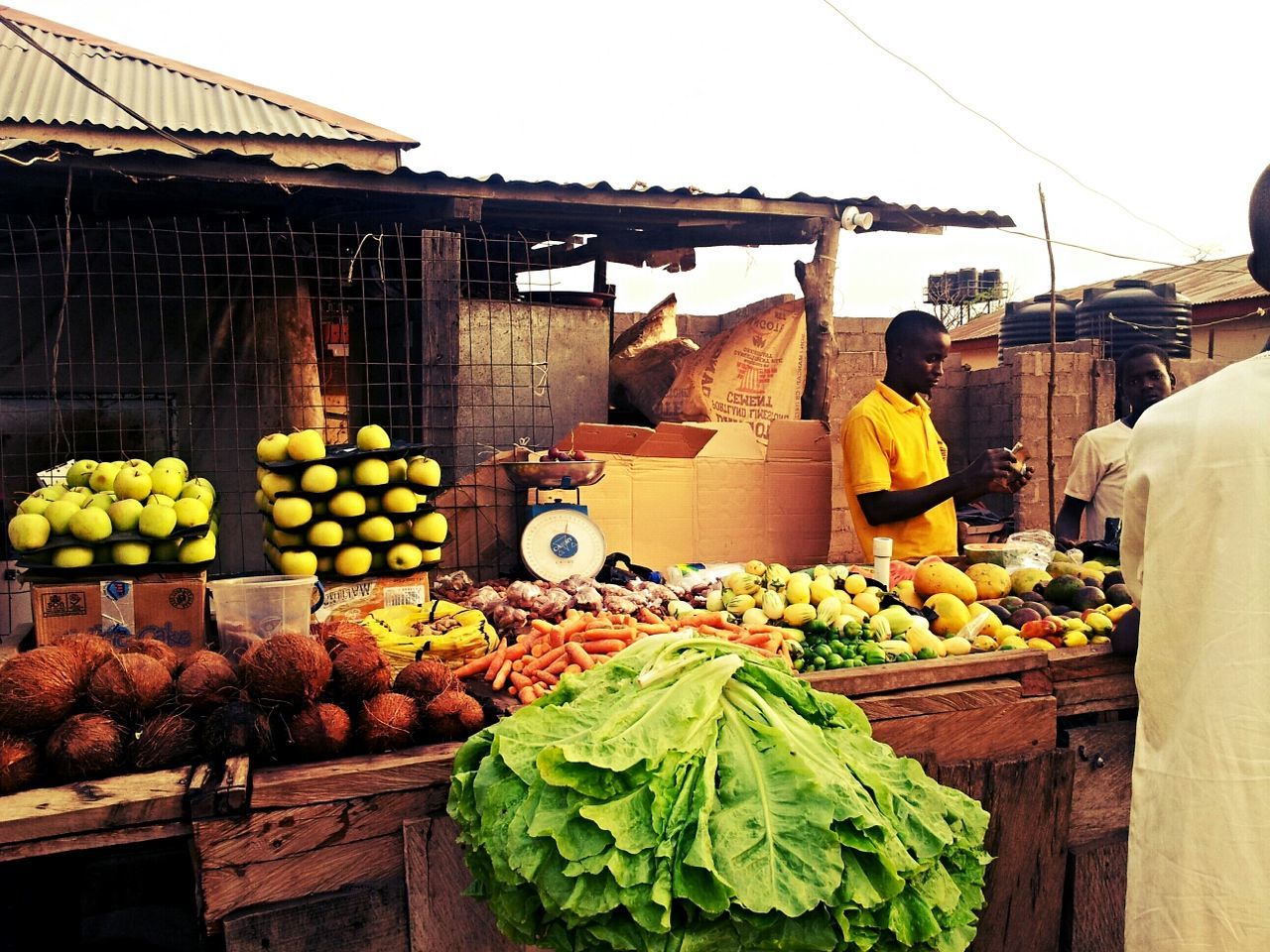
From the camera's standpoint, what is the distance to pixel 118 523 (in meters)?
3.23

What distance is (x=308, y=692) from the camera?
2262 mm

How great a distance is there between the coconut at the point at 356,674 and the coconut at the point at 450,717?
151 mm

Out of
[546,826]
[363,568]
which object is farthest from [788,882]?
[363,568]

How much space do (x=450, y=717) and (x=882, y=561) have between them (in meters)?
2.14

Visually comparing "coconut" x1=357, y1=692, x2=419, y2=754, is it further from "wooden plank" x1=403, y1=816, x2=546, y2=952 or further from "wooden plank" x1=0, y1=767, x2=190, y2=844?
"wooden plank" x1=0, y1=767, x2=190, y2=844

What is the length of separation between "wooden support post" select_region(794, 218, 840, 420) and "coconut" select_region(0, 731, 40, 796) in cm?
532

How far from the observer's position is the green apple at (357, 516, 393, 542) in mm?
3873

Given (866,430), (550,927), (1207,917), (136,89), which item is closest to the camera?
(550,927)

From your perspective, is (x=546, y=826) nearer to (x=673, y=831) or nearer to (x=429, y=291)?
(x=673, y=831)

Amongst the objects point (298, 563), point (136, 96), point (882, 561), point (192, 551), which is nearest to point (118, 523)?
point (192, 551)

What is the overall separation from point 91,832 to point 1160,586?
252cm

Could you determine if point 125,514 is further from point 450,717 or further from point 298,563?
point 450,717

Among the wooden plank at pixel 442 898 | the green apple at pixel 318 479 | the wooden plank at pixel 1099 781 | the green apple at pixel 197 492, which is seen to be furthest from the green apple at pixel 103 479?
the wooden plank at pixel 1099 781

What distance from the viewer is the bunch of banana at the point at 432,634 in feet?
9.73
